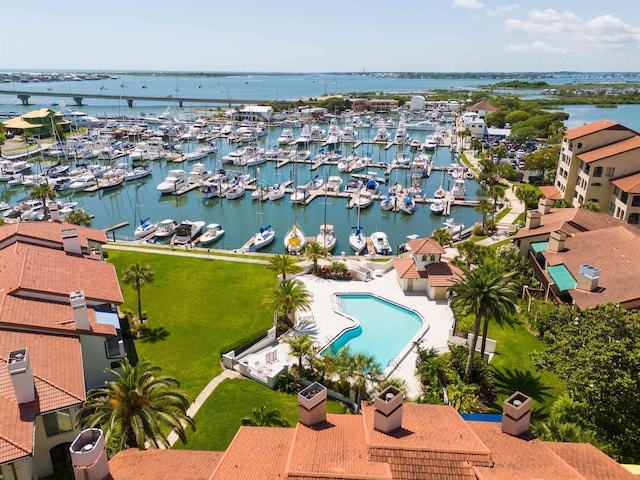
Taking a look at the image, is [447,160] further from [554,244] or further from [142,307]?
[142,307]

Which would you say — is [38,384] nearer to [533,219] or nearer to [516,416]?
[516,416]

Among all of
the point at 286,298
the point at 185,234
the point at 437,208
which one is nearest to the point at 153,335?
the point at 286,298

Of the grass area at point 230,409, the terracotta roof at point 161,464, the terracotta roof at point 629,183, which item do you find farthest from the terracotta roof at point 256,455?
the terracotta roof at point 629,183

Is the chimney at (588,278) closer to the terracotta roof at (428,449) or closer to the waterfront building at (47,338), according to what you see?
the terracotta roof at (428,449)

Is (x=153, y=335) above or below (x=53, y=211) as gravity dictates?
below

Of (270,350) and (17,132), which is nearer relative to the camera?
(270,350)

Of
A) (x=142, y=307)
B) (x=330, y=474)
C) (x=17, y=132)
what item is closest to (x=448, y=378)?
(x=330, y=474)

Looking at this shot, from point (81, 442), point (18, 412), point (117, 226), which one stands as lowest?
point (117, 226)
